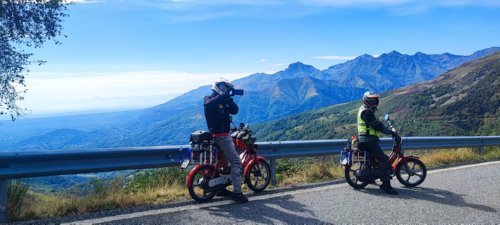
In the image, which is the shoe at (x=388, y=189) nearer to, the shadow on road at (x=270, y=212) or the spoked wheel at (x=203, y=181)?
the shadow on road at (x=270, y=212)

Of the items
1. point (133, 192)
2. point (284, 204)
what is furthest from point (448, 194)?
point (133, 192)

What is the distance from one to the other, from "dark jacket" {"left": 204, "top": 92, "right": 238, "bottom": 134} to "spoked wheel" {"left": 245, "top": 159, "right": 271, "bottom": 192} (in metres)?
0.98

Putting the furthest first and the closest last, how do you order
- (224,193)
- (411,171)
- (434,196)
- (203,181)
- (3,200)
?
(411,171) → (434,196) → (224,193) → (203,181) → (3,200)

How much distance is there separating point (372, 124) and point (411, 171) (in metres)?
1.31

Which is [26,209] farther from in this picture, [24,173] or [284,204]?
[284,204]

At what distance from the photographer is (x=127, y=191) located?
22.0 ft

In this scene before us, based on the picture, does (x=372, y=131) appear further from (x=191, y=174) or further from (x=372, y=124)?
(x=191, y=174)

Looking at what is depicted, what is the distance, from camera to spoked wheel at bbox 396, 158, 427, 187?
750 centimetres

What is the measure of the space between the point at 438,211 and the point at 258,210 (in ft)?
7.98

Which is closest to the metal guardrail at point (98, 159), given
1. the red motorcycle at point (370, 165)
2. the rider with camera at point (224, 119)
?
the rider with camera at point (224, 119)

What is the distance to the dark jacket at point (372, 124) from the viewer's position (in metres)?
7.02

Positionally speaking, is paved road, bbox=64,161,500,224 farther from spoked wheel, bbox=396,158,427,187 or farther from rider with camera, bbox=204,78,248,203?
rider with camera, bbox=204,78,248,203

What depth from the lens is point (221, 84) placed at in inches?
237

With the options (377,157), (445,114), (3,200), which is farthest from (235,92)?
(445,114)
